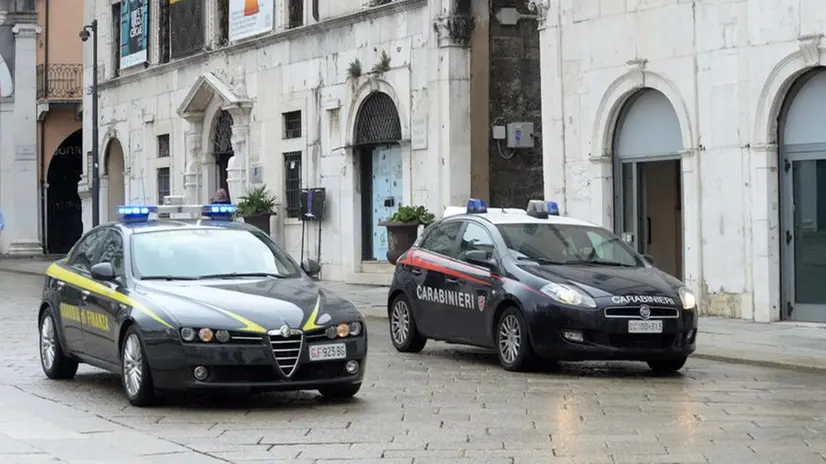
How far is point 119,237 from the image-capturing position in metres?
13.6

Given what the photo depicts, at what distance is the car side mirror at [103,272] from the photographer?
12.9 m

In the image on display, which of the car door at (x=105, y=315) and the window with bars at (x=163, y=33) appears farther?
the window with bars at (x=163, y=33)

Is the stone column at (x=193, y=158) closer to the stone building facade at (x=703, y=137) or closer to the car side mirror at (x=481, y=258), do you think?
the stone building facade at (x=703, y=137)

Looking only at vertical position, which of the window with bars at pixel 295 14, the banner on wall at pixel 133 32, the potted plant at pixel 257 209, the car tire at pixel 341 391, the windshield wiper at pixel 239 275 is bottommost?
the car tire at pixel 341 391

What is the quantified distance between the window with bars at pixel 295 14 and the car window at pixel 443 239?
1720 centimetres

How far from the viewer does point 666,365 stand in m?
15.2

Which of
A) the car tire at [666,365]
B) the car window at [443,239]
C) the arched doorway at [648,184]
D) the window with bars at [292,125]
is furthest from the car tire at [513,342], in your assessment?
the window with bars at [292,125]

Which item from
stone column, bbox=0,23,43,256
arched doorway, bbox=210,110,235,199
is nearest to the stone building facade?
arched doorway, bbox=210,110,235,199

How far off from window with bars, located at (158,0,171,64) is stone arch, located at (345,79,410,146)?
11348 mm

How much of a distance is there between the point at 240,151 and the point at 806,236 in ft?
58.9

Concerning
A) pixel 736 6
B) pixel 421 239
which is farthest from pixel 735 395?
pixel 736 6

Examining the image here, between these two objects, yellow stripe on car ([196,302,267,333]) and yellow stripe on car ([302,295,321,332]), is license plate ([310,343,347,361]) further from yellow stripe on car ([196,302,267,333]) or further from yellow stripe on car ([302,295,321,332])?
yellow stripe on car ([196,302,267,333])

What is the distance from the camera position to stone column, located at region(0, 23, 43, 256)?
51188mm

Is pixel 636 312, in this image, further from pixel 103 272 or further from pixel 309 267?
pixel 103 272
